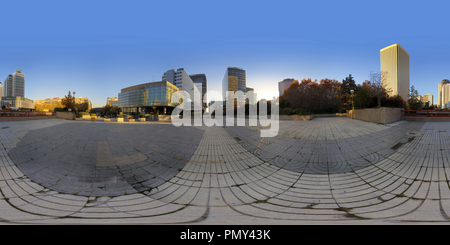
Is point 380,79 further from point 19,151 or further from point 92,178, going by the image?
point 19,151

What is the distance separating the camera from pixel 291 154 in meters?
2.98

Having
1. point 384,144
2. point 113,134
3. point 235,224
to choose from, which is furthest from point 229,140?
point 384,144

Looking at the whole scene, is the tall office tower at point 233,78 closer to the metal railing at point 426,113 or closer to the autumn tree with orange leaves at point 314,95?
the metal railing at point 426,113

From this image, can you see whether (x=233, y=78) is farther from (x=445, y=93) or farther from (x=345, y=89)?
(x=345, y=89)

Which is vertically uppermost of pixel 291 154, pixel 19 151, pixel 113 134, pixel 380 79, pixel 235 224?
pixel 380 79

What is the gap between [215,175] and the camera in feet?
8.20

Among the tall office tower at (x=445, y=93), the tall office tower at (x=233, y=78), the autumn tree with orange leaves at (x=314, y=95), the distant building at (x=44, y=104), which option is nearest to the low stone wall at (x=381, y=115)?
the tall office tower at (x=233, y=78)

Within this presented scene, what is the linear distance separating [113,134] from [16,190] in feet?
4.14

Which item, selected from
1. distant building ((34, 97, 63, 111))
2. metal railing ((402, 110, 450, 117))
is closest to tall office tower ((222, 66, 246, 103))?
distant building ((34, 97, 63, 111))

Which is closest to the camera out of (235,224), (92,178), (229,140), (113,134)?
(235,224)

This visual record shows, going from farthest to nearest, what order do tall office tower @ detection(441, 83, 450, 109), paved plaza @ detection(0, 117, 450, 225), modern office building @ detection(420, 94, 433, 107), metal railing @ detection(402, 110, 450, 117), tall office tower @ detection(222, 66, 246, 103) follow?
modern office building @ detection(420, 94, 433, 107) → tall office tower @ detection(441, 83, 450, 109) → tall office tower @ detection(222, 66, 246, 103) → metal railing @ detection(402, 110, 450, 117) → paved plaza @ detection(0, 117, 450, 225)

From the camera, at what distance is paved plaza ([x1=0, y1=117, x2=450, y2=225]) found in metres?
1.76

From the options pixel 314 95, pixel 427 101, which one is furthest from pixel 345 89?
pixel 427 101

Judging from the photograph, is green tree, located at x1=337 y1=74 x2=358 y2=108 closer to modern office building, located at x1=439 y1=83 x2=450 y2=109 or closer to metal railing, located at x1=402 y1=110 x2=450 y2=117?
modern office building, located at x1=439 y1=83 x2=450 y2=109
